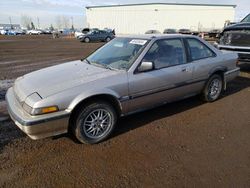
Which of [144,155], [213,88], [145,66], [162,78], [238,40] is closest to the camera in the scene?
[144,155]

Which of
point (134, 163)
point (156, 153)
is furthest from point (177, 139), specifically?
point (134, 163)

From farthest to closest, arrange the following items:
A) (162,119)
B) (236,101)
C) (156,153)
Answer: (236,101), (162,119), (156,153)

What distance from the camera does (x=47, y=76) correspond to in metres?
3.83

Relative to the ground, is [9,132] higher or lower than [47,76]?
lower

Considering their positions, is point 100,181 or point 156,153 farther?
point 156,153

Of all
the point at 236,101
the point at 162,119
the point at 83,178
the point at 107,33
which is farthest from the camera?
the point at 107,33

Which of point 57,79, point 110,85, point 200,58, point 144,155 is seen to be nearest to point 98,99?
point 110,85

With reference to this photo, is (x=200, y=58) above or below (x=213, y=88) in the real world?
above

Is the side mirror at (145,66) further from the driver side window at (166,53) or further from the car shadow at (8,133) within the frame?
the car shadow at (8,133)

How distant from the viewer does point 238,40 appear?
8.13m

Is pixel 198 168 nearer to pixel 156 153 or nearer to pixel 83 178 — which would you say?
pixel 156 153

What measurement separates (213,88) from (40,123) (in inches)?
153

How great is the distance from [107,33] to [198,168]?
28281 millimetres

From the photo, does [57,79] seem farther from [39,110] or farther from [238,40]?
[238,40]
